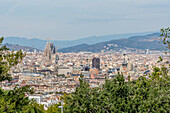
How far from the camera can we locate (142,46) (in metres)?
152

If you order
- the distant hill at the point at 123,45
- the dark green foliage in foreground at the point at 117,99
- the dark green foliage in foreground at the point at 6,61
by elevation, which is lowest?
the distant hill at the point at 123,45

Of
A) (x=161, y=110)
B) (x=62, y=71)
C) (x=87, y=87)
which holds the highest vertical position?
(x=87, y=87)

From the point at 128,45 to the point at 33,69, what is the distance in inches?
2997

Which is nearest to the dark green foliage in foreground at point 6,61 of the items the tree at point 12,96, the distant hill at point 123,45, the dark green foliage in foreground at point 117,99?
the tree at point 12,96

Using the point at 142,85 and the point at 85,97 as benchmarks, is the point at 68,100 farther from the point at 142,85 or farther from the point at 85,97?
the point at 142,85

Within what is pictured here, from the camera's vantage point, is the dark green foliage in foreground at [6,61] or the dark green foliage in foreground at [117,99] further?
the dark green foliage in foreground at [6,61]

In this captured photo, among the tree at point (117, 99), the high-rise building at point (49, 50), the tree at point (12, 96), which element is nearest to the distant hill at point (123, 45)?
the high-rise building at point (49, 50)

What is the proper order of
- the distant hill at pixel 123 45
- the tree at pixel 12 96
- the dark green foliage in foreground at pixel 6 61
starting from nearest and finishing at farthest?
the tree at pixel 12 96, the dark green foliage in foreground at pixel 6 61, the distant hill at pixel 123 45

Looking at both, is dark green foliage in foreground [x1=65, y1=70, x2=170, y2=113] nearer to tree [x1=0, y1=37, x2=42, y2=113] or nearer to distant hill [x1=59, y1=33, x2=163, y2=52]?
tree [x1=0, y1=37, x2=42, y2=113]

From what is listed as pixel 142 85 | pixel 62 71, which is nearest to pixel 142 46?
pixel 62 71

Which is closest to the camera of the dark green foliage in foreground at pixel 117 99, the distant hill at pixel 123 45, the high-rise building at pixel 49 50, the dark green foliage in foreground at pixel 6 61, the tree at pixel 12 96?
the tree at pixel 12 96

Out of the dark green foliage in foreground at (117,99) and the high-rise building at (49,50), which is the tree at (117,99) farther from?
the high-rise building at (49,50)

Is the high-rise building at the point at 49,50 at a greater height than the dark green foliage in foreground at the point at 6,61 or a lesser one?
lesser

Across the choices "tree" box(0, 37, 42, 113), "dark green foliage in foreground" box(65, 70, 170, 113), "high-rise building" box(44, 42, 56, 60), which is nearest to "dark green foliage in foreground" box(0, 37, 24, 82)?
"tree" box(0, 37, 42, 113)
